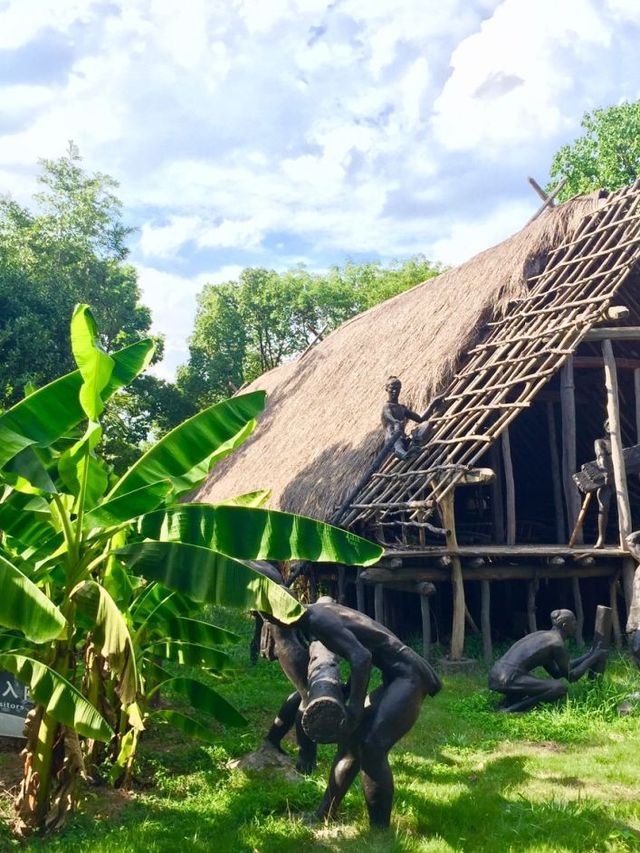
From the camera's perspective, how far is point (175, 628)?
21.9ft

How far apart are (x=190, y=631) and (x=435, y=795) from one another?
2527 mm

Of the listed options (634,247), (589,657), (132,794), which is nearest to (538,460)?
(634,247)

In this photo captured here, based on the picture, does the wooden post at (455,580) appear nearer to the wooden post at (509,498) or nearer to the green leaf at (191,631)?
the wooden post at (509,498)

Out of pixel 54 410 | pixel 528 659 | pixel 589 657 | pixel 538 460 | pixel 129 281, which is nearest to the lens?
pixel 54 410

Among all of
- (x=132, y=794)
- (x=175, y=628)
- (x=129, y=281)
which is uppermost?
(x=129, y=281)

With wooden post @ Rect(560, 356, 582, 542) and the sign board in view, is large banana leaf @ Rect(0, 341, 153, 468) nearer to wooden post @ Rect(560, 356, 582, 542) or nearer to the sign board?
the sign board

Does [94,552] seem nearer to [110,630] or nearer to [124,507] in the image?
[124,507]

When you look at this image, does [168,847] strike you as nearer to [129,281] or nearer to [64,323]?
[64,323]

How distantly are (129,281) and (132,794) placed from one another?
22.2 metres

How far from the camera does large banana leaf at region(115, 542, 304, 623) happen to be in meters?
4.78

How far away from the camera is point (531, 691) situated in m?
7.67

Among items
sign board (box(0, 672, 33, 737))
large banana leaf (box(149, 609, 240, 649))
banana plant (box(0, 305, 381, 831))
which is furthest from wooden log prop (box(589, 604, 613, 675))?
sign board (box(0, 672, 33, 737))

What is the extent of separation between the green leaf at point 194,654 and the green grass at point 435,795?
79 centimetres

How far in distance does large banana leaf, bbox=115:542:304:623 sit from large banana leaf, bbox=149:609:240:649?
5.81 ft
